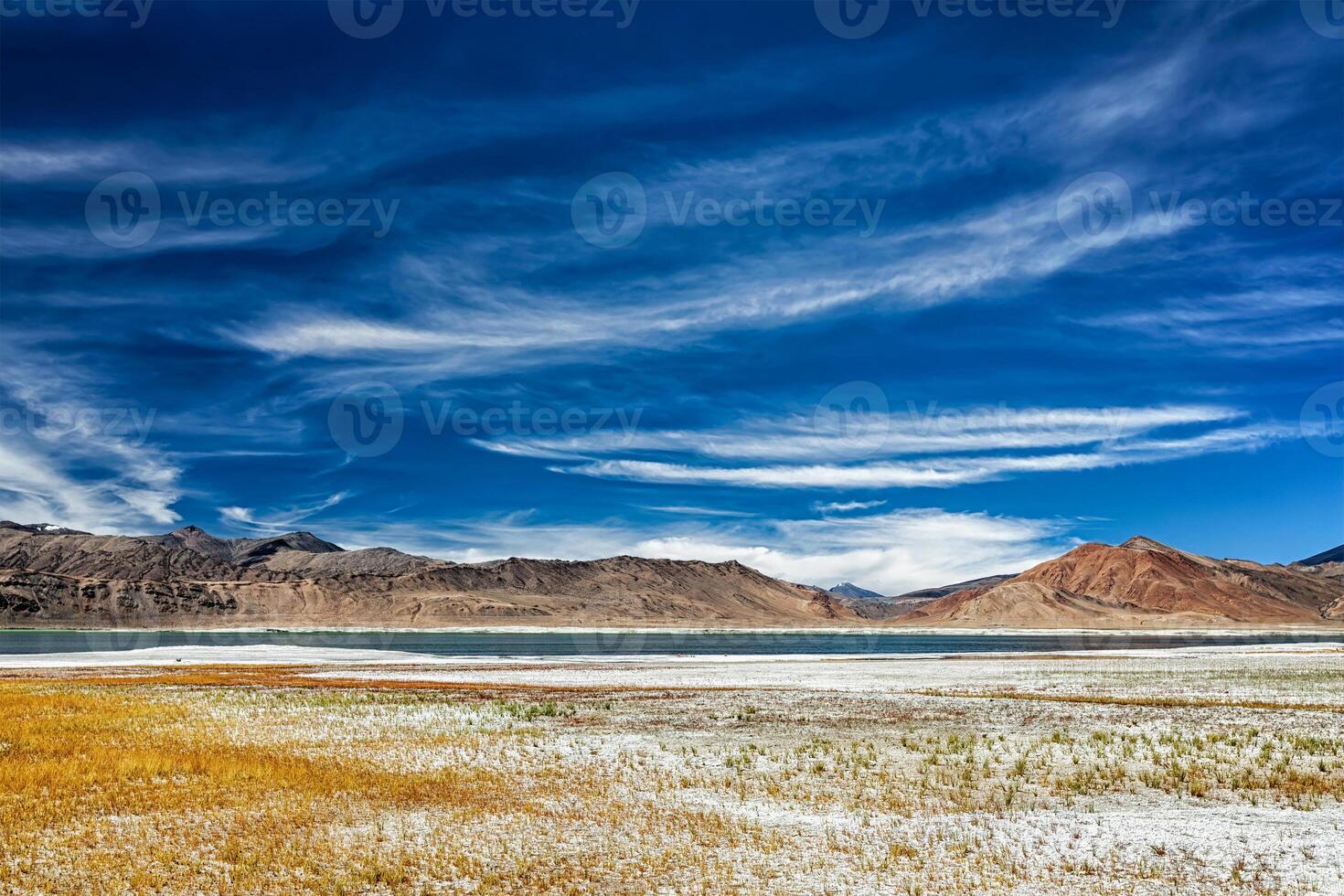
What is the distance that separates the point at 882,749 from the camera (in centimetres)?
2486

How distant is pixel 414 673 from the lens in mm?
61406

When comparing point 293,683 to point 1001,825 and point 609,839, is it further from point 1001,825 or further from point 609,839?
point 1001,825

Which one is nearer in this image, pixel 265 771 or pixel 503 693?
pixel 265 771

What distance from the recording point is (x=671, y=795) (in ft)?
63.2

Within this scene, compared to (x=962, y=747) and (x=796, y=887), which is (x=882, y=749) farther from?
(x=796, y=887)

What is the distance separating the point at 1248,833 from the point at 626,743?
50.7 ft

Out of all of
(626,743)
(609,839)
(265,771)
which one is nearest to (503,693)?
(626,743)

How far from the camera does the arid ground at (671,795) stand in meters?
13.7

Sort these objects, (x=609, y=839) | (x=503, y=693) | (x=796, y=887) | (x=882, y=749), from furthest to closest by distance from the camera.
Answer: (x=503, y=693) → (x=882, y=749) → (x=609, y=839) → (x=796, y=887)

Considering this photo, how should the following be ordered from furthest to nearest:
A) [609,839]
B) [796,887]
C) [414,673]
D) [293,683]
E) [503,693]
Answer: [414,673] → [293,683] → [503,693] → [609,839] → [796,887]

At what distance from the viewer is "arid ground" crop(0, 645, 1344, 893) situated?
13.7 m

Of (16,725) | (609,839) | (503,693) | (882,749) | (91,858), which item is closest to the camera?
(91,858)

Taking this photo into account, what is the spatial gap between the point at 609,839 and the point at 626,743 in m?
10.8

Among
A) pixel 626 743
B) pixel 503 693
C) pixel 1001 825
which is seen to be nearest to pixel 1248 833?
pixel 1001 825
